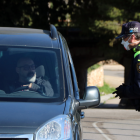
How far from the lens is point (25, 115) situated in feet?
9.19

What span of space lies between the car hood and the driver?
1.18ft

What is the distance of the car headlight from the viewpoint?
2.68m

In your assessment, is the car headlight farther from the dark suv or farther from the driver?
the driver

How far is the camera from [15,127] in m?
2.67

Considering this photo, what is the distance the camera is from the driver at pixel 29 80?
11.1 feet

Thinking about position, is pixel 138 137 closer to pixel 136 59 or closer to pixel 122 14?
pixel 136 59

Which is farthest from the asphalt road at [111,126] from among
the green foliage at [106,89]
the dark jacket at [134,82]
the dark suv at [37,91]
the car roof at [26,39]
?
the green foliage at [106,89]

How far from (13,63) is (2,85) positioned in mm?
301

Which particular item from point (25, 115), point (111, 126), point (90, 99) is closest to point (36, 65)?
point (90, 99)

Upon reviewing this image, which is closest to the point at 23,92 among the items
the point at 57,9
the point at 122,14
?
the point at 122,14

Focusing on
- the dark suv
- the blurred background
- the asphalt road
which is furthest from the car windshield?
the blurred background

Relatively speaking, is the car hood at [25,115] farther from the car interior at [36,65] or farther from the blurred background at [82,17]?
the blurred background at [82,17]

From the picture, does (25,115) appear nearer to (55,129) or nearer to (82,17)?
(55,129)

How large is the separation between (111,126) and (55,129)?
4.70 metres
